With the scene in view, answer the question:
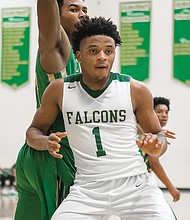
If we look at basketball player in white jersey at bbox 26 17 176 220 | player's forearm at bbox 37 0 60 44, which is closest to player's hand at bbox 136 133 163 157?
basketball player in white jersey at bbox 26 17 176 220

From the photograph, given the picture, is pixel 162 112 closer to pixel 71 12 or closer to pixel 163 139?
pixel 71 12

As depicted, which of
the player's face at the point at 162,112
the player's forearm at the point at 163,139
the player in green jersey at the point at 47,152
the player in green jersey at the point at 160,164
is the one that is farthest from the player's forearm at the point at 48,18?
the player's face at the point at 162,112

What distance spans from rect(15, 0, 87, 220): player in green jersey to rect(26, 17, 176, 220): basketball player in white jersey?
0.39ft

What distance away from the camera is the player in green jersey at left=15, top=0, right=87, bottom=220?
236 cm

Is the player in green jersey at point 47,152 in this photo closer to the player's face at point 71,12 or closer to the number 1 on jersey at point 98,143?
the player's face at point 71,12

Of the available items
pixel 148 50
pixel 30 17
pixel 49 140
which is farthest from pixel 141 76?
pixel 49 140

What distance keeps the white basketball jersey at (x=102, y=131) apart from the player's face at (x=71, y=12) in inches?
18.2

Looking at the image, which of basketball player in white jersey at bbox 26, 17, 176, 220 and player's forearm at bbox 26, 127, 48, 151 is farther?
player's forearm at bbox 26, 127, 48, 151

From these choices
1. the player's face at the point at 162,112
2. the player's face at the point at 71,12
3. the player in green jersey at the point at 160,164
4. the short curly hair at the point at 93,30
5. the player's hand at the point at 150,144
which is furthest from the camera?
the player's face at the point at 162,112

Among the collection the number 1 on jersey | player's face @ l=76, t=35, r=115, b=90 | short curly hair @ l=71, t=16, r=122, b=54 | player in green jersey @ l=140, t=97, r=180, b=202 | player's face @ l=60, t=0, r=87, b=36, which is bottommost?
player in green jersey @ l=140, t=97, r=180, b=202

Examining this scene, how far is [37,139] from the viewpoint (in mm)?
2240

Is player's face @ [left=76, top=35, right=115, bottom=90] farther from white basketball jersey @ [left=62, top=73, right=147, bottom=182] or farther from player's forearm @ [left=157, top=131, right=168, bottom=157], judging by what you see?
player's forearm @ [left=157, top=131, right=168, bottom=157]

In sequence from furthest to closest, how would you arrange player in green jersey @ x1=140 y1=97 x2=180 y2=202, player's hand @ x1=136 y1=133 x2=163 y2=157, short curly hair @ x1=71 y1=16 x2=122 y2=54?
player in green jersey @ x1=140 y1=97 x2=180 y2=202 < short curly hair @ x1=71 y1=16 x2=122 y2=54 < player's hand @ x1=136 y1=133 x2=163 y2=157

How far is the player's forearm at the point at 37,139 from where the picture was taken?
2.19 m
